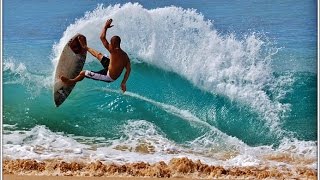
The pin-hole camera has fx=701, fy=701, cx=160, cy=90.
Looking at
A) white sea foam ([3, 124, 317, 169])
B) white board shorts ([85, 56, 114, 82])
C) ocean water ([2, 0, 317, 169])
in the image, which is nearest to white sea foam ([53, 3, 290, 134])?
ocean water ([2, 0, 317, 169])

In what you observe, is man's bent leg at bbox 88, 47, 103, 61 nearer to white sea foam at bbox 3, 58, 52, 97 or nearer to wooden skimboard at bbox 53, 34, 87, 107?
wooden skimboard at bbox 53, 34, 87, 107

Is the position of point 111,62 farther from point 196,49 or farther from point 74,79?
point 196,49

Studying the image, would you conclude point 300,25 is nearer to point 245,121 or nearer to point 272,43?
point 272,43

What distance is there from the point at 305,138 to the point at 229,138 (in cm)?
58

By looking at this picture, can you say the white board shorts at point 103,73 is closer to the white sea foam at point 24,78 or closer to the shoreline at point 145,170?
the white sea foam at point 24,78

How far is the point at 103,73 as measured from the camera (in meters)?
Result: 5.69

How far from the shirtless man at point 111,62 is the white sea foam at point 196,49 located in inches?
1.9

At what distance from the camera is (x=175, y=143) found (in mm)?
5520

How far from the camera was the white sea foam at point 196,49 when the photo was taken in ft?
17.7

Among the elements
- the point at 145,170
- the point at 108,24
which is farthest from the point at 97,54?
the point at 145,170

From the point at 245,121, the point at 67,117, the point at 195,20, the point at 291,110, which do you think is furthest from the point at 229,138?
the point at 67,117

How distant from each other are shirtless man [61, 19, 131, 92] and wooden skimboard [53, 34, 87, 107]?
54mm

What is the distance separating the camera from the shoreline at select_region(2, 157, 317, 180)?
534 centimetres

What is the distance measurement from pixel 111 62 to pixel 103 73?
0.11m
